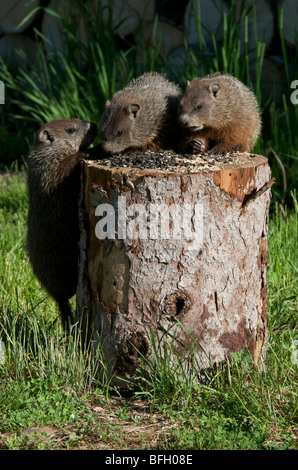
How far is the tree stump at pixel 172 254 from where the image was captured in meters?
3.05

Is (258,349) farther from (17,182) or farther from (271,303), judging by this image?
(17,182)

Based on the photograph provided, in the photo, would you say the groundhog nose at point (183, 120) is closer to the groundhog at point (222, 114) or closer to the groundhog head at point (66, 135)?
the groundhog at point (222, 114)

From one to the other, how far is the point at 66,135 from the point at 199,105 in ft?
2.69

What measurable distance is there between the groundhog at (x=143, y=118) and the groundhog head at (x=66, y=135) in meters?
0.11

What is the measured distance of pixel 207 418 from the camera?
9.69 ft

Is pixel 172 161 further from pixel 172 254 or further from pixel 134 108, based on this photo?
pixel 134 108

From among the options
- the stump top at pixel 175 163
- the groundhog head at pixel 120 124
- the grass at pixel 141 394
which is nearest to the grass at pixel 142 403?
the grass at pixel 141 394

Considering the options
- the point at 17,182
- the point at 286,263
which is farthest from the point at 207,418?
the point at 17,182

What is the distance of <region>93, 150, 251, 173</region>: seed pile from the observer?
10.3 ft

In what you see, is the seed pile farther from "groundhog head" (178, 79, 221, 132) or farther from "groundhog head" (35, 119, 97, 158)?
"groundhog head" (35, 119, 97, 158)

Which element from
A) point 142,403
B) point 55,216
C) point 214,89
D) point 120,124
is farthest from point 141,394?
point 214,89

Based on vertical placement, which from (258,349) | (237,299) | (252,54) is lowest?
(258,349)
